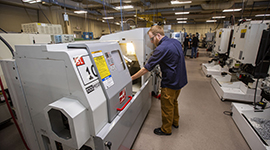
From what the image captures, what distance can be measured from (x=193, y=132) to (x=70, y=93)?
1.99 m

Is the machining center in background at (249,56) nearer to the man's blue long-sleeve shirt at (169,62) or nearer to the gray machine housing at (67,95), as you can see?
the man's blue long-sleeve shirt at (169,62)

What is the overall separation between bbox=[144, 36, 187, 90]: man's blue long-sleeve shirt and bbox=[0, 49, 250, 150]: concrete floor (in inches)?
33.7

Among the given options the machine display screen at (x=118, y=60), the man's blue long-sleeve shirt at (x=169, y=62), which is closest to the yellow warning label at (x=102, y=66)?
the machine display screen at (x=118, y=60)

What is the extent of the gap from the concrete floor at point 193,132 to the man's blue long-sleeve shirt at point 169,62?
855 mm

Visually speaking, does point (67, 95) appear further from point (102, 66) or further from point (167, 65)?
point (167, 65)

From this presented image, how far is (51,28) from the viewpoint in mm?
3291

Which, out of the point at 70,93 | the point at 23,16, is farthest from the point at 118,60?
the point at 23,16

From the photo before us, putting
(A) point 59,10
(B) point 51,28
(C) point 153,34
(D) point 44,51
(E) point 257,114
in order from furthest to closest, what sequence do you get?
1. (A) point 59,10
2. (B) point 51,28
3. (E) point 257,114
4. (C) point 153,34
5. (D) point 44,51

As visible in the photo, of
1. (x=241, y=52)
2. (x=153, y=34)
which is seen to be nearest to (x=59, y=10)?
(x=153, y=34)

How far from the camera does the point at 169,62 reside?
63.9 inches

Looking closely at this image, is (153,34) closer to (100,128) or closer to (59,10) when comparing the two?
(100,128)

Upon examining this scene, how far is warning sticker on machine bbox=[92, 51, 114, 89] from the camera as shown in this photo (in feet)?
3.28

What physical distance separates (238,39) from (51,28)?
14.3 feet

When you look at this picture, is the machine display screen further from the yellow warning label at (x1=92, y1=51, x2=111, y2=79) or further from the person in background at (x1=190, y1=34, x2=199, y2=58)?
the person in background at (x1=190, y1=34, x2=199, y2=58)
